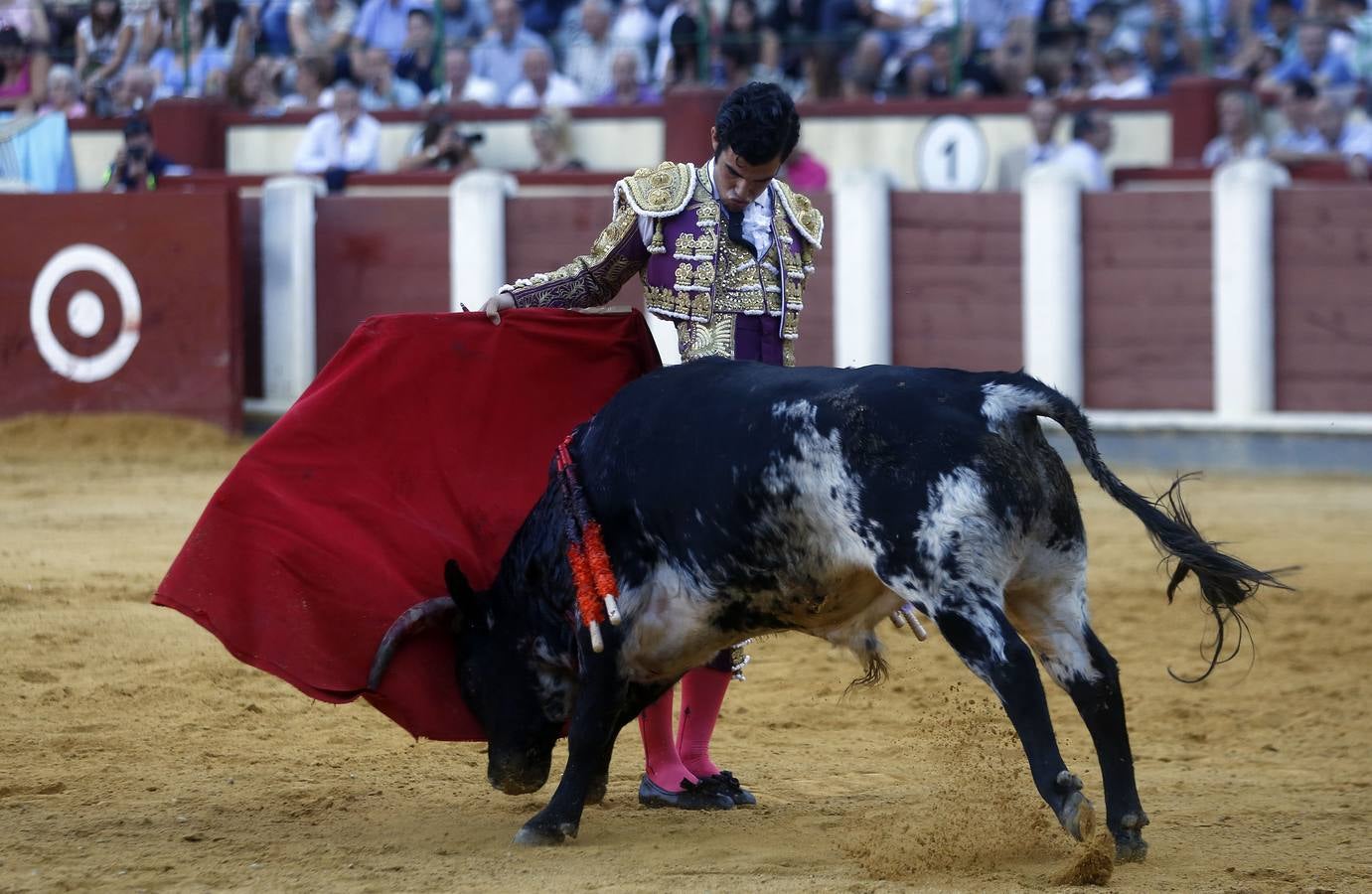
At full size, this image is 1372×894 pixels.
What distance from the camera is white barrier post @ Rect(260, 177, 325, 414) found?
903 cm

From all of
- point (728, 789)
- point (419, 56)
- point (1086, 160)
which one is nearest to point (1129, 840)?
point (728, 789)

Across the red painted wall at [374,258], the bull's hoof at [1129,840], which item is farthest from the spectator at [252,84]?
the bull's hoof at [1129,840]

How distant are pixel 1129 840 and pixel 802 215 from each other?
1244 millimetres

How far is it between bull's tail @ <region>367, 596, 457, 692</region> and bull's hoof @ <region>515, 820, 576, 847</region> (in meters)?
0.39

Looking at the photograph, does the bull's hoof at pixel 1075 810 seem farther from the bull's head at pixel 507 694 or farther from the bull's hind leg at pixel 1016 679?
the bull's head at pixel 507 694

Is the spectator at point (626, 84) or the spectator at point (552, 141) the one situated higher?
the spectator at point (626, 84)

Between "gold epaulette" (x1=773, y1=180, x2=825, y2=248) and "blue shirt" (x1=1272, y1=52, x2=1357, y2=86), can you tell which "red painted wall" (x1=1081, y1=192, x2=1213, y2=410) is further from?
"gold epaulette" (x1=773, y1=180, x2=825, y2=248)

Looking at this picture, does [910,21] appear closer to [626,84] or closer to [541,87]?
[626,84]

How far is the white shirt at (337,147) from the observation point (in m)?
9.95

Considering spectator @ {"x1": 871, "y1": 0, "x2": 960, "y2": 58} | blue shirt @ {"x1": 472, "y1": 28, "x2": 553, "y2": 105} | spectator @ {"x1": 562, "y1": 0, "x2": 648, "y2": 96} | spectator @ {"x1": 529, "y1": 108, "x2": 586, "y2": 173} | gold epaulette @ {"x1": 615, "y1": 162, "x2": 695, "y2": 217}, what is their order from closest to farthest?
gold epaulette @ {"x1": 615, "y1": 162, "x2": 695, "y2": 217} < spectator @ {"x1": 529, "y1": 108, "x2": 586, "y2": 173} < spectator @ {"x1": 871, "y1": 0, "x2": 960, "y2": 58} < spectator @ {"x1": 562, "y1": 0, "x2": 648, "y2": 96} < blue shirt @ {"x1": 472, "y1": 28, "x2": 553, "y2": 105}

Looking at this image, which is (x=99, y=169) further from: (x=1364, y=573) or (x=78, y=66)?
(x=1364, y=573)

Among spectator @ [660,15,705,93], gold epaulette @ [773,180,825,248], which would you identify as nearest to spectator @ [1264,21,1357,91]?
spectator @ [660,15,705,93]

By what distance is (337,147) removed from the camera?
1008cm

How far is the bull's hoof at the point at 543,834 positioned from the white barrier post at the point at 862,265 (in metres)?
5.64
